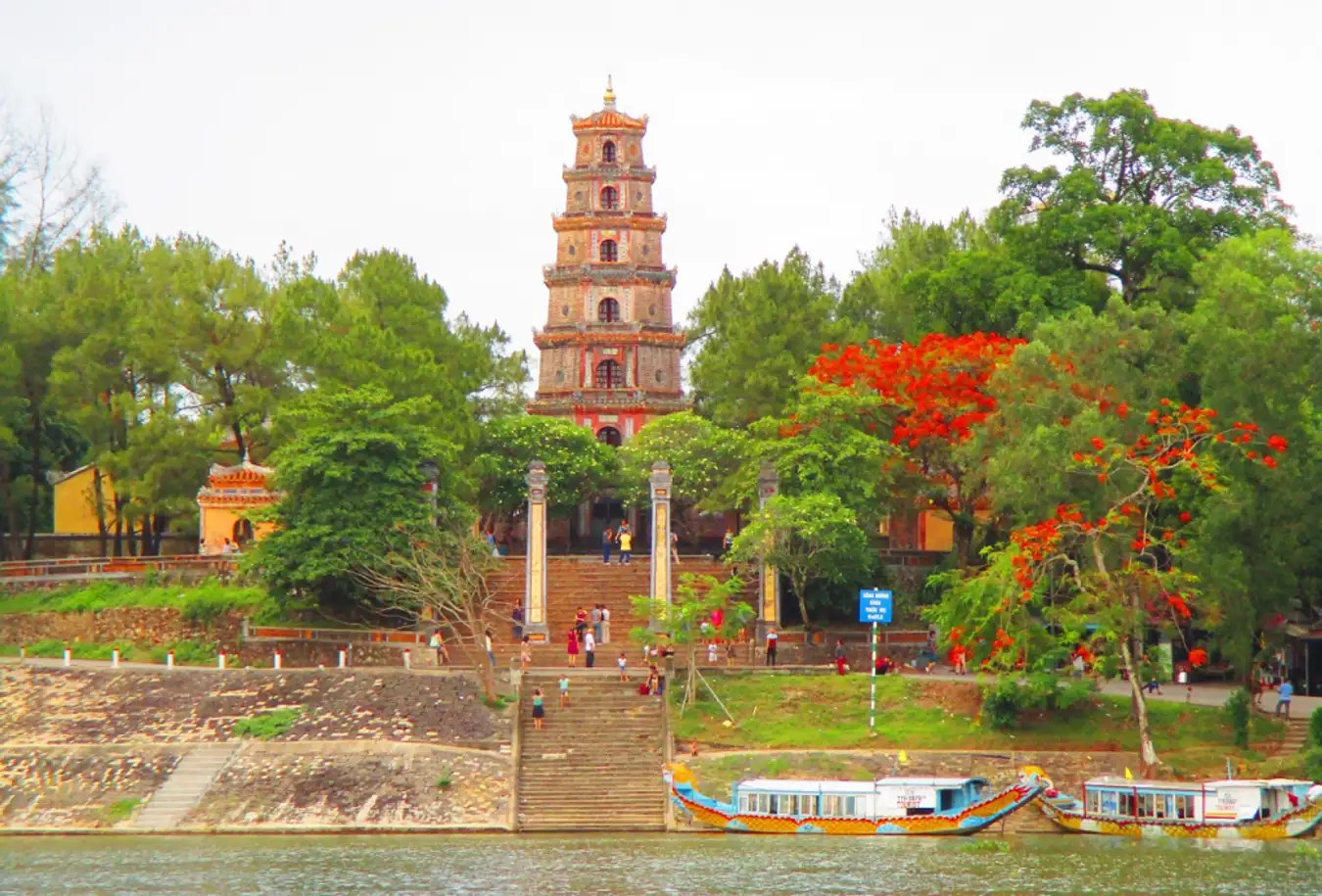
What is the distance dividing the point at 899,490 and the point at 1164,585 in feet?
47.9

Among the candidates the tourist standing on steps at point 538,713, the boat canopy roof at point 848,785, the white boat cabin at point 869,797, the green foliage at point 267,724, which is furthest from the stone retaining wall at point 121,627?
the white boat cabin at point 869,797

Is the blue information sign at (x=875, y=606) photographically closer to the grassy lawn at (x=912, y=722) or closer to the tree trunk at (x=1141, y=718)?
the grassy lawn at (x=912, y=722)

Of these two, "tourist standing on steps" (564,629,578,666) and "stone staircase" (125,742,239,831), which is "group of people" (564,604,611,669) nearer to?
"tourist standing on steps" (564,629,578,666)

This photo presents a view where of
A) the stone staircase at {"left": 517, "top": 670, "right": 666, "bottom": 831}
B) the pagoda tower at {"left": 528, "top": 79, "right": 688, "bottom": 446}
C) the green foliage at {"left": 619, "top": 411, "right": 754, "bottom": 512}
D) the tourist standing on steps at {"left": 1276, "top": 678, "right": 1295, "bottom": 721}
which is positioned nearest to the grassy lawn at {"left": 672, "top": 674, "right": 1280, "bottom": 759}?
the tourist standing on steps at {"left": 1276, "top": 678, "right": 1295, "bottom": 721}

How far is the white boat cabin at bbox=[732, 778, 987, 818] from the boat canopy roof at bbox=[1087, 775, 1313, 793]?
2.95m

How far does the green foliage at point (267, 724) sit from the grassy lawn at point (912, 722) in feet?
30.6

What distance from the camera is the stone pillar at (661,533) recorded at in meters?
62.2

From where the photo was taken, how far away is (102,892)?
42.6m

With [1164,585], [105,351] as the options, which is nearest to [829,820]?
[1164,585]

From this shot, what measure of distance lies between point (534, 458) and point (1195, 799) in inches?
1298

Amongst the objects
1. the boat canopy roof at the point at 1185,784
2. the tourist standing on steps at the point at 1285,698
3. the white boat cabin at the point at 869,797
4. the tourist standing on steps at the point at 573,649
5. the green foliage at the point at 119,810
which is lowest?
the green foliage at the point at 119,810

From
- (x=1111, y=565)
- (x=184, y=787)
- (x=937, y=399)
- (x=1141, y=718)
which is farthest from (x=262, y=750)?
(x=937, y=399)

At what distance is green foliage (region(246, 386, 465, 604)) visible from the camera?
2440 inches

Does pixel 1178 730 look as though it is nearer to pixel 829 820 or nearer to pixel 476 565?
pixel 829 820
